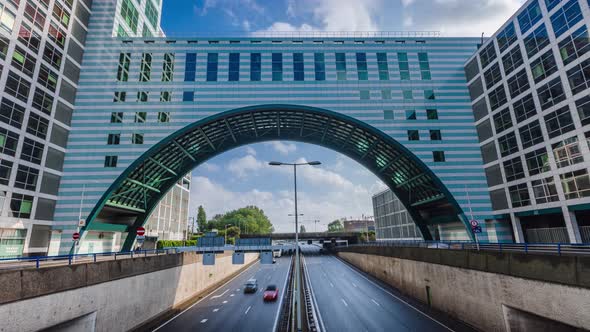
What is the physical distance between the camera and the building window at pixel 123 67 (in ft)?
149

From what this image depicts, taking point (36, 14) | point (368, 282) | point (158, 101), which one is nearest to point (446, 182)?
point (368, 282)

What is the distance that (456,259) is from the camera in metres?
24.1

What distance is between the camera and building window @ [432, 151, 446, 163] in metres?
43.3

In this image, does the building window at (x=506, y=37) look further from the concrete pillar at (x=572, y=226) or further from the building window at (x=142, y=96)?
the building window at (x=142, y=96)

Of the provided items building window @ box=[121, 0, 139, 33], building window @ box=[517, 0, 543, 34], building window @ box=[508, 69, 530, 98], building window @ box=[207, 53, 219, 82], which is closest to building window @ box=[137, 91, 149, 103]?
building window @ box=[207, 53, 219, 82]

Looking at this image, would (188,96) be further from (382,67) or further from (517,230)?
(517,230)

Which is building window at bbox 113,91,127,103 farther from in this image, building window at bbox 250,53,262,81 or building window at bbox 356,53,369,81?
building window at bbox 356,53,369,81

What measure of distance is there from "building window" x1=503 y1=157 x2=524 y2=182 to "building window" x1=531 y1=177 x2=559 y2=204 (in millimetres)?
2187

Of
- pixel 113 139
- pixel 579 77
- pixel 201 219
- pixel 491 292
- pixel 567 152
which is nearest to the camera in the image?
pixel 491 292

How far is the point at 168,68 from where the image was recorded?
46.8m

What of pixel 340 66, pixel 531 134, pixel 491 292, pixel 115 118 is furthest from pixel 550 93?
pixel 115 118

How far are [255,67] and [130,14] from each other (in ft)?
91.0

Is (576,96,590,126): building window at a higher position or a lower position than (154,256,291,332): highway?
higher

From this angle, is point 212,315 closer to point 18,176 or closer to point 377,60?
point 18,176
